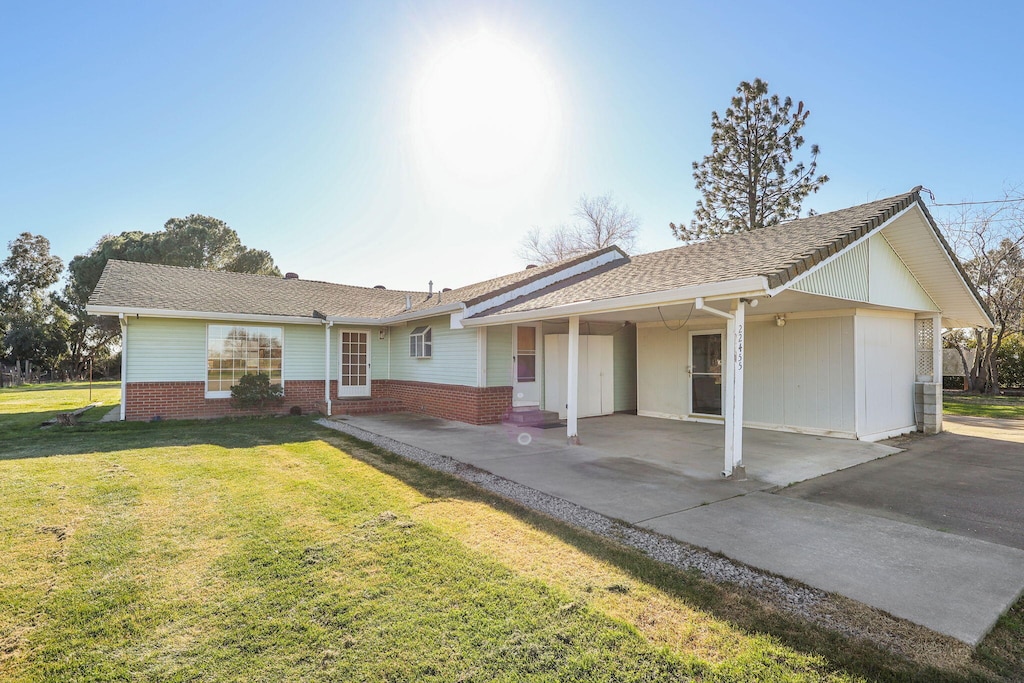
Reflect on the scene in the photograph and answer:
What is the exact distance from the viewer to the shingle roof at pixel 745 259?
593cm

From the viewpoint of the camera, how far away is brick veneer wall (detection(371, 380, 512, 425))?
1066 cm

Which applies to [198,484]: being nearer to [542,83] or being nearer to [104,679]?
[104,679]

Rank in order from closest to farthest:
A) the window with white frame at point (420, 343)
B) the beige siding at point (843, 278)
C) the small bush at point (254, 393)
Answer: the beige siding at point (843, 278) < the small bush at point (254, 393) < the window with white frame at point (420, 343)

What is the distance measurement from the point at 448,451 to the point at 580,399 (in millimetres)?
4636

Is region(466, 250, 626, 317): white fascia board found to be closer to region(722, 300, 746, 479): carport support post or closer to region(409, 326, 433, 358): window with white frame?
region(409, 326, 433, 358): window with white frame

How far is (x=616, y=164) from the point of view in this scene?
1397cm

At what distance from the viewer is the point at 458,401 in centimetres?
1120

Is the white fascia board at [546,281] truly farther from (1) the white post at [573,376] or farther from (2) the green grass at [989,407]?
(2) the green grass at [989,407]

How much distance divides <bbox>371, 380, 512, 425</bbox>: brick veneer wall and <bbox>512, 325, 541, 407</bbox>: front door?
31 cm

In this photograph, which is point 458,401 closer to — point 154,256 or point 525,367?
point 525,367

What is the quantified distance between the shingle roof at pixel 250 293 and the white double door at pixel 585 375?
1.84m

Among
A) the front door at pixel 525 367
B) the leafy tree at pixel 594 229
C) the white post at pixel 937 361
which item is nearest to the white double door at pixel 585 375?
the front door at pixel 525 367

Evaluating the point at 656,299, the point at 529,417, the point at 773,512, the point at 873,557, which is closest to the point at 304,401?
the point at 529,417

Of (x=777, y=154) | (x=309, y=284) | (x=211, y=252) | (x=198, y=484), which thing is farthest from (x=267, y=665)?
(x=211, y=252)
